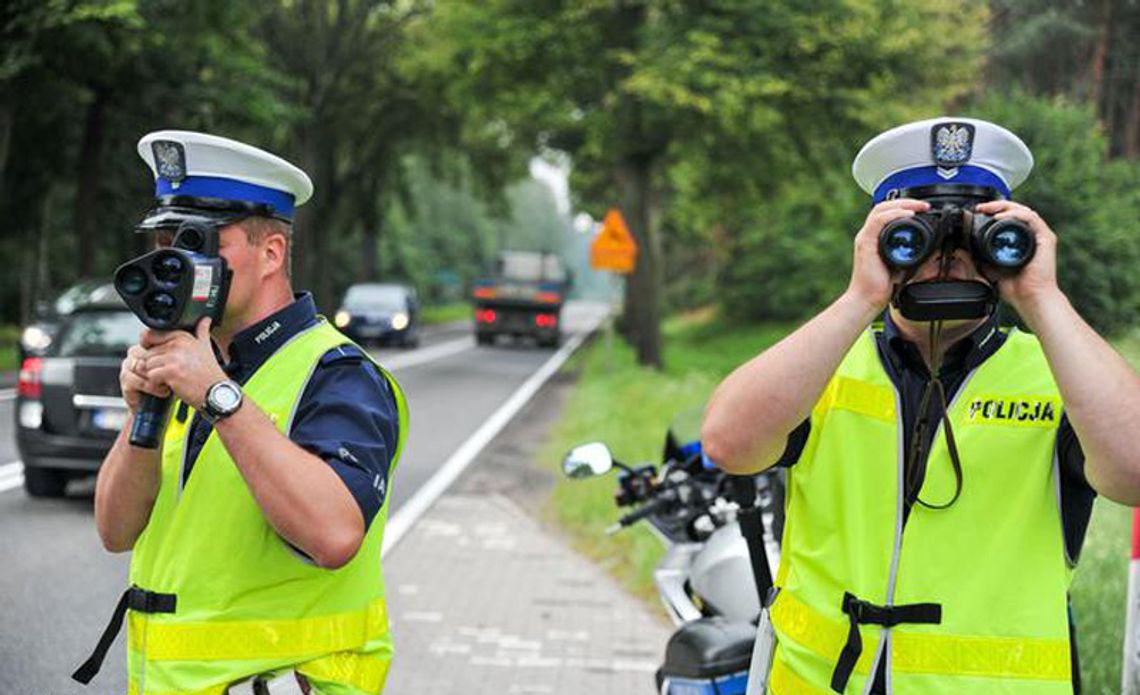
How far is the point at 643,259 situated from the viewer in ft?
91.6

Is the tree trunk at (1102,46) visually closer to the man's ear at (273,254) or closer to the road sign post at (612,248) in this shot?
the road sign post at (612,248)

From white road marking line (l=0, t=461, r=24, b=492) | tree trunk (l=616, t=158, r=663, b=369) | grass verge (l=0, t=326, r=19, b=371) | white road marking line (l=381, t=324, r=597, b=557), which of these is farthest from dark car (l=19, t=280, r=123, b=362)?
tree trunk (l=616, t=158, r=663, b=369)

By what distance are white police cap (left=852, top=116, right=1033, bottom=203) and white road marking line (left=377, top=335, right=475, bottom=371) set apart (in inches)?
850

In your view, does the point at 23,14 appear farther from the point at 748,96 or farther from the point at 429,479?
the point at 748,96

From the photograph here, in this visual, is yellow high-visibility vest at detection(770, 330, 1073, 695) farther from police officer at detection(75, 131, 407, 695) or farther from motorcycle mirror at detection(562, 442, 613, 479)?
motorcycle mirror at detection(562, 442, 613, 479)

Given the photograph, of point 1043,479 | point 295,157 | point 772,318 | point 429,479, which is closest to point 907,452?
point 1043,479

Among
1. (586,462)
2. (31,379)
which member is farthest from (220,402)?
(31,379)

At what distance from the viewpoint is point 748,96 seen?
23.7 metres

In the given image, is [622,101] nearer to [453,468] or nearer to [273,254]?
[453,468]

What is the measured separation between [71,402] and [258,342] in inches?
296

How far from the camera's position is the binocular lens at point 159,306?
2186 millimetres

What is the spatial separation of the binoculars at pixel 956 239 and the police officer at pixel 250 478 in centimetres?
95

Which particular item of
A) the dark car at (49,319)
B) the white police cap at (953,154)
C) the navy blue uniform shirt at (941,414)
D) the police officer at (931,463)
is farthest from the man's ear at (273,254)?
the dark car at (49,319)

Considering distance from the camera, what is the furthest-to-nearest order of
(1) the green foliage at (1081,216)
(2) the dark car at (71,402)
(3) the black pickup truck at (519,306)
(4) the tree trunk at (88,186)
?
(3) the black pickup truck at (519,306) < (4) the tree trunk at (88,186) < (1) the green foliage at (1081,216) < (2) the dark car at (71,402)
